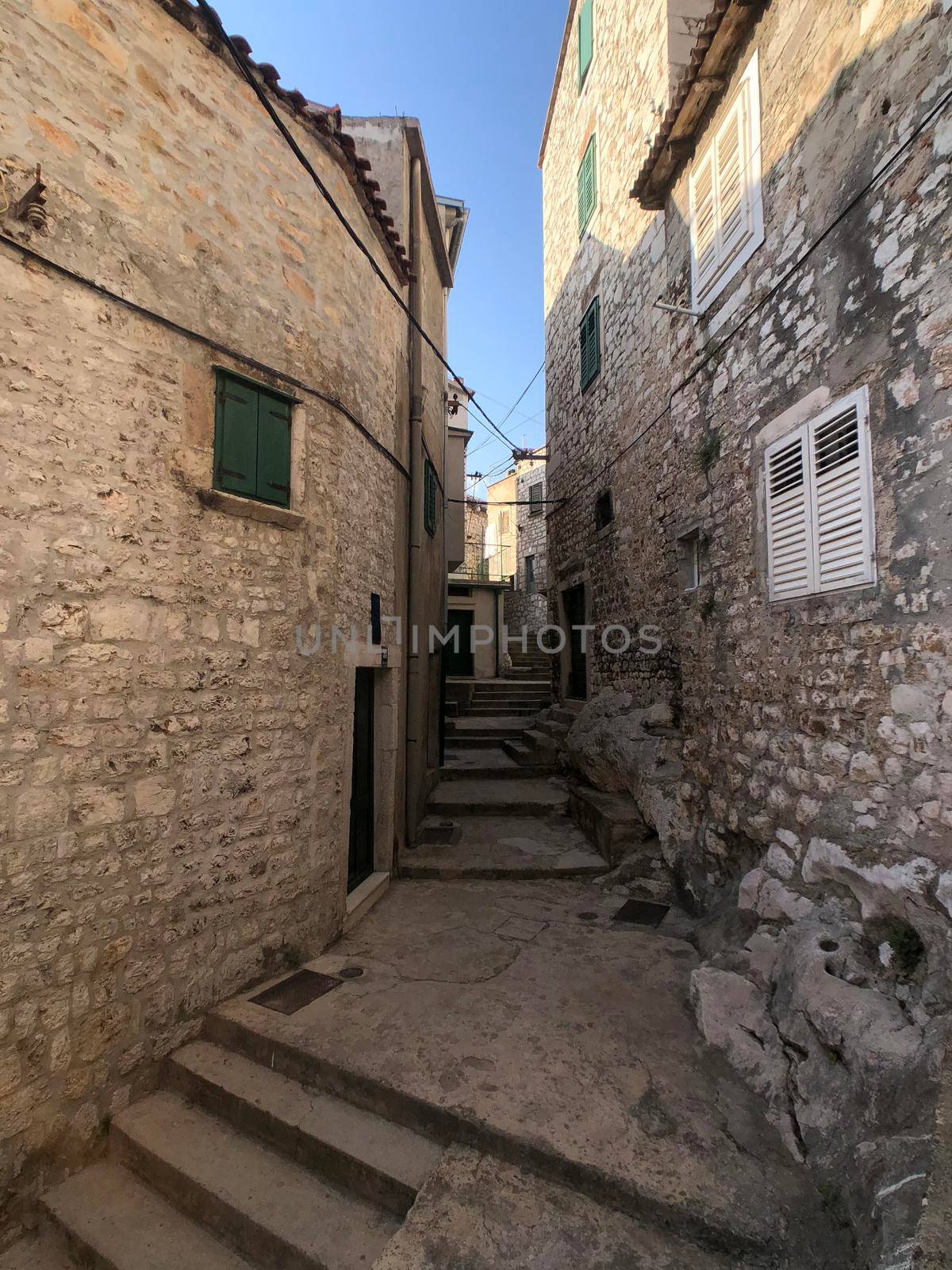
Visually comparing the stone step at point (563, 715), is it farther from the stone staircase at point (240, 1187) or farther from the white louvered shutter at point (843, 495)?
the stone staircase at point (240, 1187)

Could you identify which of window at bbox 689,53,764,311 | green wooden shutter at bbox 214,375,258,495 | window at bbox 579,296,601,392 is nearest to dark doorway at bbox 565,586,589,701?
window at bbox 579,296,601,392

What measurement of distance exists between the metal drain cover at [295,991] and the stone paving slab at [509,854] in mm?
2177

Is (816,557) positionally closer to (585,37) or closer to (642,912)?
(642,912)

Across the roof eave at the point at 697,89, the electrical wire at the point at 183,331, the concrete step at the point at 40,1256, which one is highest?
the roof eave at the point at 697,89

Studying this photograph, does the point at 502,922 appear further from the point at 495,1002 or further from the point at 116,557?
the point at 116,557

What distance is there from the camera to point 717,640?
5.06m

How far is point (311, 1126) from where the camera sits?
3154 mm

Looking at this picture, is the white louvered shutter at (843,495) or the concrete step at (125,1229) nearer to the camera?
the concrete step at (125,1229)

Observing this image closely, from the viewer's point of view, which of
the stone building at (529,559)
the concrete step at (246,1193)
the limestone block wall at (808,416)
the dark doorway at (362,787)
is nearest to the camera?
the concrete step at (246,1193)

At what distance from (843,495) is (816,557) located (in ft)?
1.33

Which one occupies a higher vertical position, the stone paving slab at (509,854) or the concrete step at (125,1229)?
the stone paving slab at (509,854)

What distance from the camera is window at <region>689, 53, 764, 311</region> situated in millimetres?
4520

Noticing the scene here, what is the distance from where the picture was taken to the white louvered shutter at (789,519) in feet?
12.8

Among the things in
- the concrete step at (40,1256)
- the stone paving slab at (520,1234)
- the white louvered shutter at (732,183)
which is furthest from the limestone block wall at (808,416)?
the concrete step at (40,1256)
